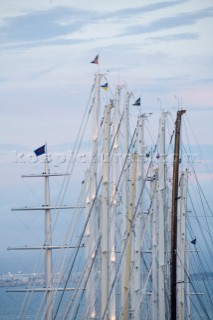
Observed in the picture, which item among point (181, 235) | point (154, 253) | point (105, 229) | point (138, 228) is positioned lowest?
point (154, 253)

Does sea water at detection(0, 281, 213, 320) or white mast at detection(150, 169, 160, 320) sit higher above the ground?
white mast at detection(150, 169, 160, 320)

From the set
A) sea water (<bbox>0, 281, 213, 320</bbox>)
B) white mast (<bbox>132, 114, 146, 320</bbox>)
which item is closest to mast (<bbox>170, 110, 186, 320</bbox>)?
white mast (<bbox>132, 114, 146, 320</bbox>)

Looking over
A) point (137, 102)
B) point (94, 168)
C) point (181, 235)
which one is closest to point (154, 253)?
point (181, 235)

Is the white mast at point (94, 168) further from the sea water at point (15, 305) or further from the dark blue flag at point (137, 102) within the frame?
the sea water at point (15, 305)

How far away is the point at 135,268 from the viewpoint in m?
39.8

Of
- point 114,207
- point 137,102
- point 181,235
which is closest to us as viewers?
point 114,207

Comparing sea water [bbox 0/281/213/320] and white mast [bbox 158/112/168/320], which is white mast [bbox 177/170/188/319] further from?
sea water [bbox 0/281/213/320]

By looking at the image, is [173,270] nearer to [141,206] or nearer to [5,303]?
[141,206]

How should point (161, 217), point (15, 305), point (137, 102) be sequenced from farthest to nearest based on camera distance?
point (15, 305) < point (137, 102) < point (161, 217)

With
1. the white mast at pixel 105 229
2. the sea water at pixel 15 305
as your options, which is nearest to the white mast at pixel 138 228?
the white mast at pixel 105 229

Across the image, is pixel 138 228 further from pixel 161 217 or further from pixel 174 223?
pixel 174 223

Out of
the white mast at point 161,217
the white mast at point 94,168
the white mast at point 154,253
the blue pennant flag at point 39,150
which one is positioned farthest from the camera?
the blue pennant flag at point 39,150

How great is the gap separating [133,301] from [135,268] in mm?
1199

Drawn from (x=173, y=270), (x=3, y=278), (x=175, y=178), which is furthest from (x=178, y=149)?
(x=3, y=278)
